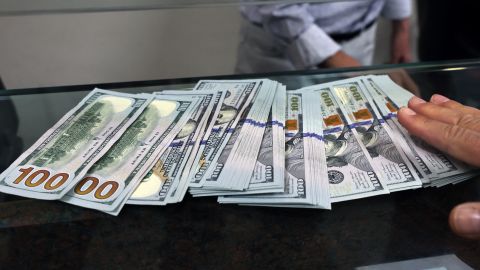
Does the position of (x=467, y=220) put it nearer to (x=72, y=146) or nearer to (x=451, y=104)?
(x=451, y=104)

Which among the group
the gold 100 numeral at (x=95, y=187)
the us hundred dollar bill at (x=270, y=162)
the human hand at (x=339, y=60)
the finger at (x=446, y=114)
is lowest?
the gold 100 numeral at (x=95, y=187)

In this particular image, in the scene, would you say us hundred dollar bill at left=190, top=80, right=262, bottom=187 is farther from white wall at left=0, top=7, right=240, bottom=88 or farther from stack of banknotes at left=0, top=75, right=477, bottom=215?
white wall at left=0, top=7, right=240, bottom=88

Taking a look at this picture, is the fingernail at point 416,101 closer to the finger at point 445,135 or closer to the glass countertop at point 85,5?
the finger at point 445,135

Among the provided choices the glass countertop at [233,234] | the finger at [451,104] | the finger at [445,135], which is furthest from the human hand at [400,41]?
the glass countertop at [233,234]


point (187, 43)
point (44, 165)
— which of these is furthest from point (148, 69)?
point (44, 165)

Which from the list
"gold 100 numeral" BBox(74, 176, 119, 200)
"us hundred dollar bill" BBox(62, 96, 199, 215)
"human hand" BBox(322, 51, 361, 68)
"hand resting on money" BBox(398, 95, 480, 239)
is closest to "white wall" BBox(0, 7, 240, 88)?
"us hundred dollar bill" BBox(62, 96, 199, 215)

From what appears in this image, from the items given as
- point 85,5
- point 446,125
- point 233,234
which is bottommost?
point 233,234

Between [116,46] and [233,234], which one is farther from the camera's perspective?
[116,46]

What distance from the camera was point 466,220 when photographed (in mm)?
563

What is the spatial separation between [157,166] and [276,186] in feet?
0.69

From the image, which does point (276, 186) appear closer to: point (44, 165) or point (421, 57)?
point (44, 165)

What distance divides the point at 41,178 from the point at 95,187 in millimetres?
99

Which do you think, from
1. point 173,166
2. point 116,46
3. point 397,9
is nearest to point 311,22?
point 397,9

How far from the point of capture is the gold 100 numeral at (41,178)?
688 millimetres
